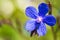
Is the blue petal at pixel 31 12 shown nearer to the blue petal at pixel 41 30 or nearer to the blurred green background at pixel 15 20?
the blue petal at pixel 41 30

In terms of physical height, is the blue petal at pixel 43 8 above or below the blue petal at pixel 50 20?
above

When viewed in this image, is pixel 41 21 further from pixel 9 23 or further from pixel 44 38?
pixel 9 23

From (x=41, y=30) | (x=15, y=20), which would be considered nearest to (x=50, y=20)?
(x=41, y=30)

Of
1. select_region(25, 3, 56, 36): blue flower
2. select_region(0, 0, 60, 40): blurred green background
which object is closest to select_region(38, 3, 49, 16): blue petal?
select_region(25, 3, 56, 36): blue flower

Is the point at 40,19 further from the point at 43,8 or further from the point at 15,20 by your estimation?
the point at 15,20

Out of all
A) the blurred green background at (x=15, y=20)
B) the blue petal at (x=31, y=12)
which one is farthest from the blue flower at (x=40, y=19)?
the blurred green background at (x=15, y=20)

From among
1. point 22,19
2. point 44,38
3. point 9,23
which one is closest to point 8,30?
point 9,23

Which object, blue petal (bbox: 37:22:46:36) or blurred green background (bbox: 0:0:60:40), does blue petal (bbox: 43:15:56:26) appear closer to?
blue petal (bbox: 37:22:46:36)

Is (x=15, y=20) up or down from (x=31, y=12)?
down
